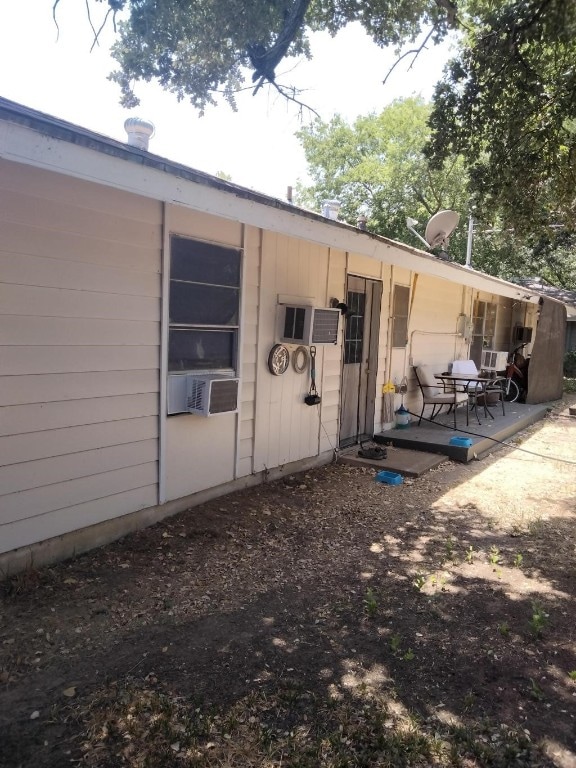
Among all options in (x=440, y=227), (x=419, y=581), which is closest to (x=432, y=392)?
(x=440, y=227)

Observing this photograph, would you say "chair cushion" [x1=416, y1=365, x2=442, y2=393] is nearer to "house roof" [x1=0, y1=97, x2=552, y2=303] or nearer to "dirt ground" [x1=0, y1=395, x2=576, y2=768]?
"house roof" [x1=0, y1=97, x2=552, y2=303]

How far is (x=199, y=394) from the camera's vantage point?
4.33m

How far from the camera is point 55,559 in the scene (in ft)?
11.6

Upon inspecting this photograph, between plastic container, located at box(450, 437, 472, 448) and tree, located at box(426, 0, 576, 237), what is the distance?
8.99 ft

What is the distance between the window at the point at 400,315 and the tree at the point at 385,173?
42.0 ft

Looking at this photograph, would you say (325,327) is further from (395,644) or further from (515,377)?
(515,377)

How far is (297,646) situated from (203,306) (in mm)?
2728

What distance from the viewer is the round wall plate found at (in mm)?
5359

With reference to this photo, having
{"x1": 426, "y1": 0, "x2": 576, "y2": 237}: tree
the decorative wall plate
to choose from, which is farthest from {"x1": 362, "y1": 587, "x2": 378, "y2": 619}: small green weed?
{"x1": 426, "y1": 0, "x2": 576, "y2": 237}: tree

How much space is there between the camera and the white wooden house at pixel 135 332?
3.16 metres

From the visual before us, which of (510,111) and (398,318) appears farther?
(398,318)

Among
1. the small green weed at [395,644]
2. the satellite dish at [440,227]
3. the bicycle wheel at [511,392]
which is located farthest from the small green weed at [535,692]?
the bicycle wheel at [511,392]

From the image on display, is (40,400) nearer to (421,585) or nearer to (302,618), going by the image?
(302,618)

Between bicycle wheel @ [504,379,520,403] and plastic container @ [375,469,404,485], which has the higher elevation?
bicycle wheel @ [504,379,520,403]
